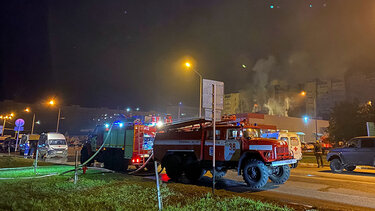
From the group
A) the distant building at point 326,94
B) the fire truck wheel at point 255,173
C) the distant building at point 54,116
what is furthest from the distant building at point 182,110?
the fire truck wheel at point 255,173

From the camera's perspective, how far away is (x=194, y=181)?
1084 centimetres

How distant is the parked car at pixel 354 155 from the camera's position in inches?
552

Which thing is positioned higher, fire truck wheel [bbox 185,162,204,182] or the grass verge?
fire truck wheel [bbox 185,162,204,182]

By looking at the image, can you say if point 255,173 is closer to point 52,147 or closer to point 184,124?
point 184,124

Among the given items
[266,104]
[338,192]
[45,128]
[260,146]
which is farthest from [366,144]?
[266,104]

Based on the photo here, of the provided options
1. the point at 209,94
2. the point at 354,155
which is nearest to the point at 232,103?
the point at 354,155

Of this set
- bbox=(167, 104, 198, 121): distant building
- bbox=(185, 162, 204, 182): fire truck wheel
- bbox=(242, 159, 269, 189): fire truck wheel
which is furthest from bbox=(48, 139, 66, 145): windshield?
bbox=(167, 104, 198, 121): distant building

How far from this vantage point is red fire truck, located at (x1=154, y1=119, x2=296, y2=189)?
30.7ft

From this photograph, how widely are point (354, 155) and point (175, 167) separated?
34.1 ft

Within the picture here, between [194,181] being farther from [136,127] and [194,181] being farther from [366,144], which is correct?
[366,144]

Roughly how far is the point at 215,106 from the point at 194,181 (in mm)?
3971

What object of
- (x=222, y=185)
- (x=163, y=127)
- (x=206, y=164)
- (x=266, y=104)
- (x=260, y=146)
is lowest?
(x=222, y=185)

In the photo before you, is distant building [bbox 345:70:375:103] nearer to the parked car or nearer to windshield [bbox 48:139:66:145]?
the parked car

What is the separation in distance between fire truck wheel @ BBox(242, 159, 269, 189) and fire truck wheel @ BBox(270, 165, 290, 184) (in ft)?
4.30
